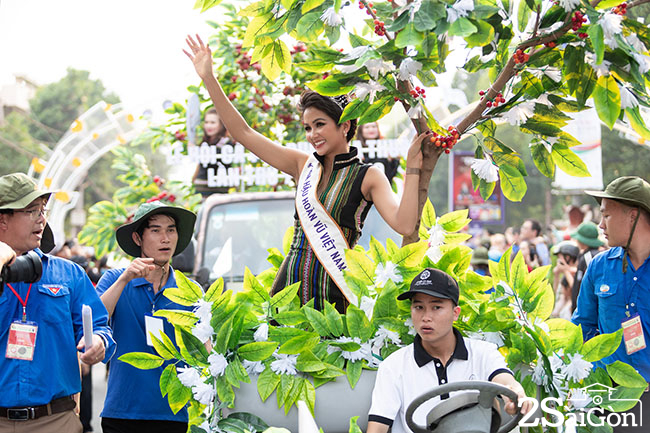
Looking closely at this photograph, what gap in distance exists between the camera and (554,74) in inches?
130

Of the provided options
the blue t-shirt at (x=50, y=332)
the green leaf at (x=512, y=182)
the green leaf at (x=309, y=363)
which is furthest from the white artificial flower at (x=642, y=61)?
the blue t-shirt at (x=50, y=332)

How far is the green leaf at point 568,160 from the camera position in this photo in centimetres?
346

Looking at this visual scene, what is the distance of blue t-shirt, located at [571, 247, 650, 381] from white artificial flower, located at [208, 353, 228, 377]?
1.95 metres

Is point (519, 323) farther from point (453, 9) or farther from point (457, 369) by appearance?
point (453, 9)

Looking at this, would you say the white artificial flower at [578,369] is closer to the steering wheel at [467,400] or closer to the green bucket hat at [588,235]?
the steering wheel at [467,400]

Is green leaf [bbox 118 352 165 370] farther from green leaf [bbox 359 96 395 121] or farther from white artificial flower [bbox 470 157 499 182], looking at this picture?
white artificial flower [bbox 470 157 499 182]

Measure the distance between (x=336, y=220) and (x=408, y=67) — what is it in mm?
878

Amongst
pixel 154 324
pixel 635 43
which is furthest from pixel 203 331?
pixel 635 43

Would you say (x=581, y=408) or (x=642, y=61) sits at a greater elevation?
(x=642, y=61)

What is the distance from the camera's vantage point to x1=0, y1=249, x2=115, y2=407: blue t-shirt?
134 inches

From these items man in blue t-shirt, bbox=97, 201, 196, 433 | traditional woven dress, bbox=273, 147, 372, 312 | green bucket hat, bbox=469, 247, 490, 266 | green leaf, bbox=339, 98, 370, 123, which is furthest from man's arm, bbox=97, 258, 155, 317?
green bucket hat, bbox=469, 247, 490, 266

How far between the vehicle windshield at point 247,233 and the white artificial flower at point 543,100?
3.62 meters

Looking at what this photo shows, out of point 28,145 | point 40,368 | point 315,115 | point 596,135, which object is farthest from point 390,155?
point 28,145

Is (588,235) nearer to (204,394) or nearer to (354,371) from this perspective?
(354,371)
